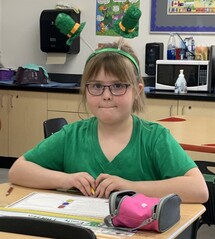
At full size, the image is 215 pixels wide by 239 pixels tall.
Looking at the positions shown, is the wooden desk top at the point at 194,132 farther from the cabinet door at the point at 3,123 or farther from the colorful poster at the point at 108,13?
the cabinet door at the point at 3,123

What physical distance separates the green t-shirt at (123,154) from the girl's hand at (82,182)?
0.35 ft

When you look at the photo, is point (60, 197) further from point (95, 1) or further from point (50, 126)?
point (95, 1)

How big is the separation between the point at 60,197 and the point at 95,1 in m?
3.86

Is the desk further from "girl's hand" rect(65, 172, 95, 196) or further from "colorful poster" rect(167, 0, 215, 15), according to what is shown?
"colorful poster" rect(167, 0, 215, 15)

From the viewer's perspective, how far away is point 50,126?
2805mm

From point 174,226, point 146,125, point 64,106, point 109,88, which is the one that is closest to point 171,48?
point 64,106

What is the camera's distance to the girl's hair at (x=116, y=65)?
1546 millimetres

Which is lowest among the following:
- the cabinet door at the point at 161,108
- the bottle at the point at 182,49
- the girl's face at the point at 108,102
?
the cabinet door at the point at 161,108

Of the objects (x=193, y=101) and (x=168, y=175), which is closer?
(x=168, y=175)

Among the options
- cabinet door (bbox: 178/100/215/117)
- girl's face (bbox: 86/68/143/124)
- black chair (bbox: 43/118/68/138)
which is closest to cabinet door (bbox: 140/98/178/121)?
cabinet door (bbox: 178/100/215/117)

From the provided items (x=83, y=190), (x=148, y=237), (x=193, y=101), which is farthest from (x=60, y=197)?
(x=193, y=101)

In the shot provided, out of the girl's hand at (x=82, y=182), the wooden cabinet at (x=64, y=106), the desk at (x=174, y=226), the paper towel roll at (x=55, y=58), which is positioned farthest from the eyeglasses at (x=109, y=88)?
the paper towel roll at (x=55, y=58)

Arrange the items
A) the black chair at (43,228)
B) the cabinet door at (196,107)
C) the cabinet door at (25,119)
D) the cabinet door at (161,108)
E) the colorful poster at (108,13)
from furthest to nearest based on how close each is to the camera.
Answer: the colorful poster at (108,13) < the cabinet door at (25,119) < the cabinet door at (161,108) < the cabinet door at (196,107) < the black chair at (43,228)

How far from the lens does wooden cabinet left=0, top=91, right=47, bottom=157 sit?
4.79 m
